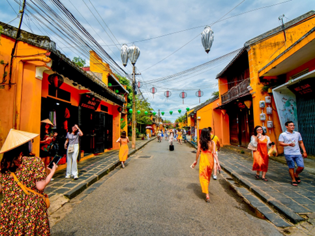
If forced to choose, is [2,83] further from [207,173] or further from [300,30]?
[300,30]

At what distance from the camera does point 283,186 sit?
461cm

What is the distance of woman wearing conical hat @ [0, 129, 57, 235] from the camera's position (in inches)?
67.9

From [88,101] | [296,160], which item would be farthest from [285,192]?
[88,101]

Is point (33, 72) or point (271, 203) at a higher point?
point (33, 72)

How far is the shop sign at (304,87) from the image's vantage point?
6.68 meters

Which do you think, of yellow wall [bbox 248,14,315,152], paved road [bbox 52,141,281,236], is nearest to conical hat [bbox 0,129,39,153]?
paved road [bbox 52,141,281,236]

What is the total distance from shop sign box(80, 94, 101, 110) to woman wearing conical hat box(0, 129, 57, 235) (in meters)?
7.15

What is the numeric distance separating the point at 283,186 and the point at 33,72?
7964 millimetres

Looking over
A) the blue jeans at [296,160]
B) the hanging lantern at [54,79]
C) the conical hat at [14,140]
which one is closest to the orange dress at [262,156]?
the blue jeans at [296,160]

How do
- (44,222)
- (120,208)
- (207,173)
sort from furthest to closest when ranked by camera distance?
(207,173) < (120,208) < (44,222)

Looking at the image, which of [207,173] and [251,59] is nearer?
[207,173]

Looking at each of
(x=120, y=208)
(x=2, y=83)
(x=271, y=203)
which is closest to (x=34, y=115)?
(x=2, y=83)

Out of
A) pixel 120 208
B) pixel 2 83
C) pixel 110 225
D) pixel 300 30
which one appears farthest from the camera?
pixel 300 30

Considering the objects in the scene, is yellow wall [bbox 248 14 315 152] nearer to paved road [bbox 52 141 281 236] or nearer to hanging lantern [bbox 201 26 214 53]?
hanging lantern [bbox 201 26 214 53]
